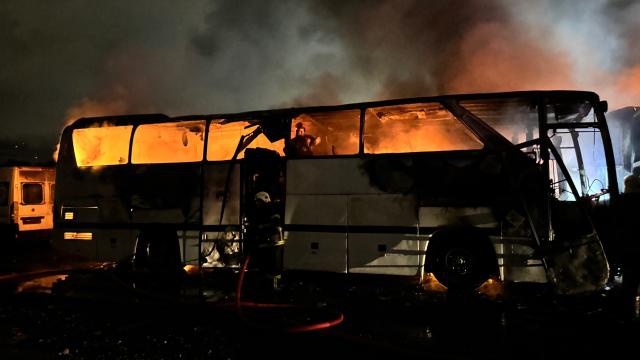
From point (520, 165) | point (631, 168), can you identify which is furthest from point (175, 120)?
point (631, 168)

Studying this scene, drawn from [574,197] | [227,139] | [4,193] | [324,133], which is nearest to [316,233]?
[324,133]

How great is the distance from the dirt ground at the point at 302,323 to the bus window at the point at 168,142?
2.55m

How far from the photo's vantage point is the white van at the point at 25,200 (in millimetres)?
14250

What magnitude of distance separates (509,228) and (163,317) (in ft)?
17.1

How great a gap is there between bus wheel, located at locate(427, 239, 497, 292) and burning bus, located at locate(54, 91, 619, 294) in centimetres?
2

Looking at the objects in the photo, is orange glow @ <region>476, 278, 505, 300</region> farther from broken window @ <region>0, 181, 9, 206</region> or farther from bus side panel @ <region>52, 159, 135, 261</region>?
broken window @ <region>0, 181, 9, 206</region>

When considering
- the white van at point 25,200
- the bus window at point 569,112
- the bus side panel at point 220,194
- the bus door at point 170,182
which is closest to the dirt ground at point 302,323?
the bus door at point 170,182

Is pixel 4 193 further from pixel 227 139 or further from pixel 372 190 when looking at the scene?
pixel 372 190

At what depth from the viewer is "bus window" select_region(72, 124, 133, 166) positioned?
Result: 9539 mm

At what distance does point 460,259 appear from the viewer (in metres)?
7.17

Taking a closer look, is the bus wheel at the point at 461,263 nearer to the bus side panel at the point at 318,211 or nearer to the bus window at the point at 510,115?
the bus side panel at the point at 318,211

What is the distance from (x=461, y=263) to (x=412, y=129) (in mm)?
2351

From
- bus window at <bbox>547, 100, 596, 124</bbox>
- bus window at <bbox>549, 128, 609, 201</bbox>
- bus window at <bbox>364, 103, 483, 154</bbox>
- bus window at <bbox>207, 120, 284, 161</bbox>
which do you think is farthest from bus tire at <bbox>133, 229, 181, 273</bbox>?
bus window at <bbox>547, 100, 596, 124</bbox>

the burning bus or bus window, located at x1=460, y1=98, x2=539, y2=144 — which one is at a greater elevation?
bus window, located at x1=460, y1=98, x2=539, y2=144
